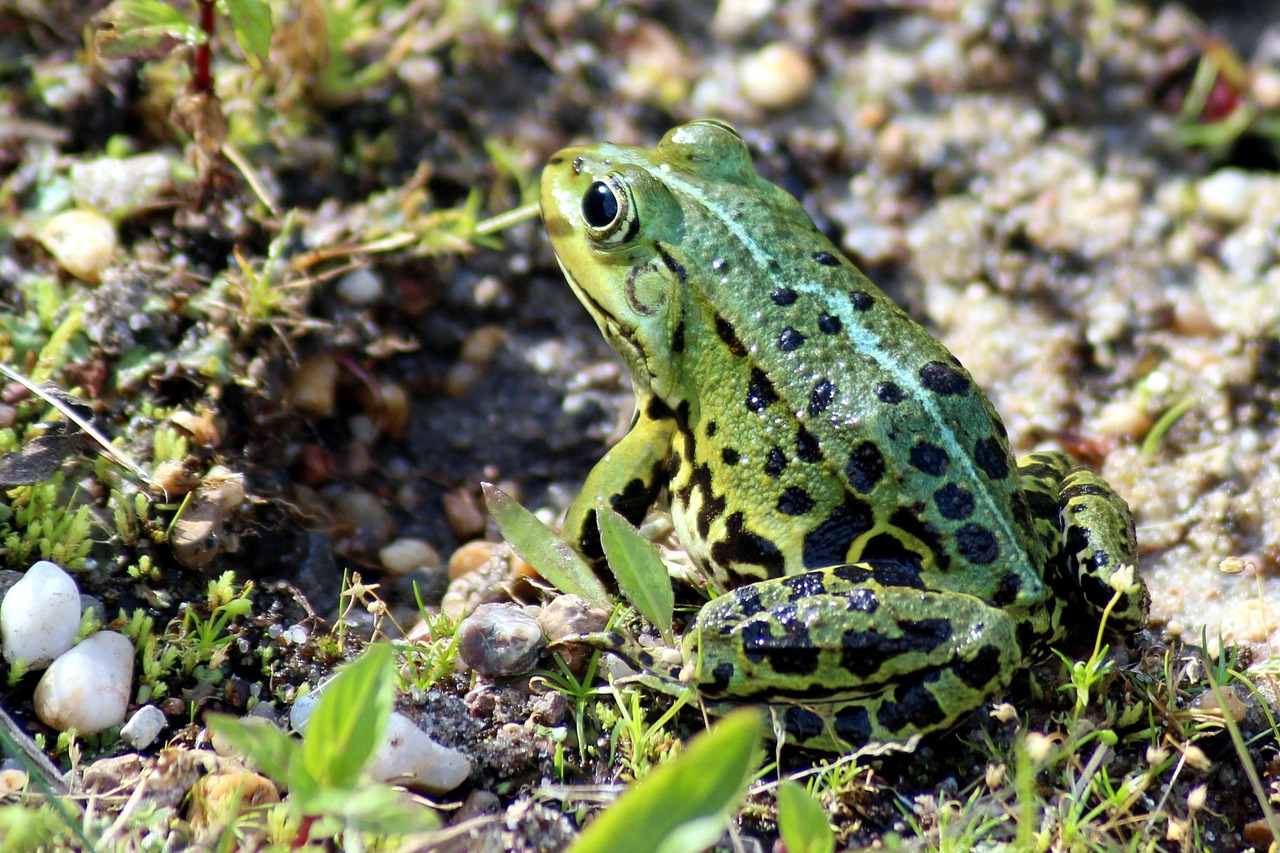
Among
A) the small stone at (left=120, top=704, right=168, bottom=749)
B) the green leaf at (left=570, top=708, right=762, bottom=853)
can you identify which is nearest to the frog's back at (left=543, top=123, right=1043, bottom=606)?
the green leaf at (left=570, top=708, right=762, bottom=853)

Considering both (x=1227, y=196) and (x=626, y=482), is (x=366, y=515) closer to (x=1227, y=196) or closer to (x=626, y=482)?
(x=626, y=482)

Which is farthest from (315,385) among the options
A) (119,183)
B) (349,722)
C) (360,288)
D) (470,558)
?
(349,722)

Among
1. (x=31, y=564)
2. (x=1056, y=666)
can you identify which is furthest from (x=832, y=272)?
(x=31, y=564)

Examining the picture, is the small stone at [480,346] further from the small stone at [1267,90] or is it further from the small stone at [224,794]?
the small stone at [1267,90]

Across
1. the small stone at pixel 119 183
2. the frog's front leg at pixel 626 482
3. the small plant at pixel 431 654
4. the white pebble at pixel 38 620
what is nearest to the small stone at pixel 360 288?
the small stone at pixel 119 183

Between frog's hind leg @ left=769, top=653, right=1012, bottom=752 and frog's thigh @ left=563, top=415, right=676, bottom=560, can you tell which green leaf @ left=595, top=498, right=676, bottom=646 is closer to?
frog's hind leg @ left=769, top=653, right=1012, bottom=752

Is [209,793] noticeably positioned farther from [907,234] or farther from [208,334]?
[907,234]

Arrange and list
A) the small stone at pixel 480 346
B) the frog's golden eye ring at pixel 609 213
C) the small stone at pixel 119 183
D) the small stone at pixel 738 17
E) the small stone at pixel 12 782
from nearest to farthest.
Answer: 1. the small stone at pixel 12 782
2. the frog's golden eye ring at pixel 609 213
3. the small stone at pixel 119 183
4. the small stone at pixel 480 346
5. the small stone at pixel 738 17
